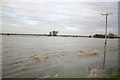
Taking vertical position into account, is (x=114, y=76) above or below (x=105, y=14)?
below

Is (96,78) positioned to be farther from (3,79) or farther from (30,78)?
(3,79)

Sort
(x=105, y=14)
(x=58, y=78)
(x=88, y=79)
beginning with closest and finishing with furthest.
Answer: (x=88, y=79)
(x=58, y=78)
(x=105, y=14)

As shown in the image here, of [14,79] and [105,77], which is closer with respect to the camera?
[105,77]

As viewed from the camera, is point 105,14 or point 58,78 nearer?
point 58,78

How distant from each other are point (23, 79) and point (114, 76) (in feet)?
24.2

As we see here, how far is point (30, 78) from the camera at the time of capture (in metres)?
15.6

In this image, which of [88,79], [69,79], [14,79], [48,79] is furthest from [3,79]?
[88,79]

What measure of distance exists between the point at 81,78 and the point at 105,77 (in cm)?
189

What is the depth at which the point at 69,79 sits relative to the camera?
1431 centimetres

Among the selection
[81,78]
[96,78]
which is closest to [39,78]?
[81,78]

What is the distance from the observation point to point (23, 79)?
1537 centimetres

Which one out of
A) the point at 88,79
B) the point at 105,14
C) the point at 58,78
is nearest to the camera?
the point at 88,79

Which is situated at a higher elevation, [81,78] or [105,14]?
[105,14]

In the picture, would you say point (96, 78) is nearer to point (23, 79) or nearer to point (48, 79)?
point (48, 79)
